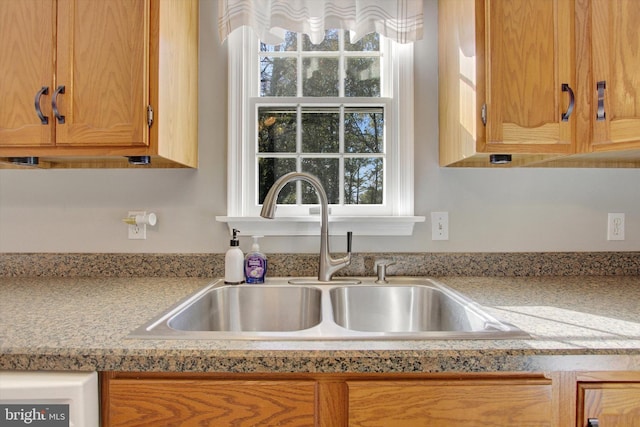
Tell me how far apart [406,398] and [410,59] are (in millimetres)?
1344

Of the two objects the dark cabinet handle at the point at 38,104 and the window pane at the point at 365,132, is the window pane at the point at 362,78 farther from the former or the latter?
the dark cabinet handle at the point at 38,104

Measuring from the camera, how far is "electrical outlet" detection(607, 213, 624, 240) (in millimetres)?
1596

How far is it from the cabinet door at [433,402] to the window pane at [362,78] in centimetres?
128

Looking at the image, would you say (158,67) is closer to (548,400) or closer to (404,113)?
(404,113)

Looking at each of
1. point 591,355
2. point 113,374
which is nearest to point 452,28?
point 591,355

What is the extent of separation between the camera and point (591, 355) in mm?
782

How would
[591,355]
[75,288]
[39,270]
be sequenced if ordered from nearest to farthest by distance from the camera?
[591,355]
[75,288]
[39,270]

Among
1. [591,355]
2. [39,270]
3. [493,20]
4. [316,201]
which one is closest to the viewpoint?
[591,355]

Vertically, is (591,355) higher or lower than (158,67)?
lower

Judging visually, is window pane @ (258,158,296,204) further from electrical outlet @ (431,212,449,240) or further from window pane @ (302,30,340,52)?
electrical outlet @ (431,212,449,240)

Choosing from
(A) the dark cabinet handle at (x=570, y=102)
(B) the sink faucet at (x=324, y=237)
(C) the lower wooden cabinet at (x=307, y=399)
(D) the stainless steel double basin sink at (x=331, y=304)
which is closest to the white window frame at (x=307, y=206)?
→ (B) the sink faucet at (x=324, y=237)

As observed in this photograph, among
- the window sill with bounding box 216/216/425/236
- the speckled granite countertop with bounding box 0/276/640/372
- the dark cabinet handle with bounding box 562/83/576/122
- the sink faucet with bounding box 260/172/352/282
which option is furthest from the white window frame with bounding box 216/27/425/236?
the speckled granite countertop with bounding box 0/276/640/372

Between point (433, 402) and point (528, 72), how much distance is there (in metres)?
1.06

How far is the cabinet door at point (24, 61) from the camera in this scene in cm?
124
